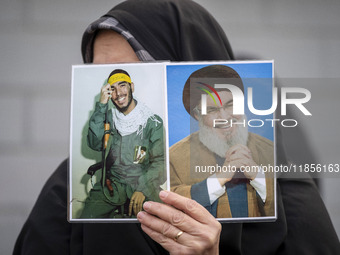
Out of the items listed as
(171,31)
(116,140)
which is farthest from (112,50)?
(116,140)

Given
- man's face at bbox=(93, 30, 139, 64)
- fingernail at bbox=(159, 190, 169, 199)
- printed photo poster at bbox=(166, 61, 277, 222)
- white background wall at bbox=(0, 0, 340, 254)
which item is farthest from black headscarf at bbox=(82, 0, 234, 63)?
white background wall at bbox=(0, 0, 340, 254)

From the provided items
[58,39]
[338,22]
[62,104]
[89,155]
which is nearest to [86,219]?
[89,155]

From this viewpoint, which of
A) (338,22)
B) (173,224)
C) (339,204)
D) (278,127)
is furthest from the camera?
(338,22)

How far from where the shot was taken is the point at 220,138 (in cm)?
83

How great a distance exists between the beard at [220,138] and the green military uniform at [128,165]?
89mm

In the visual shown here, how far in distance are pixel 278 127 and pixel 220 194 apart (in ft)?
0.91

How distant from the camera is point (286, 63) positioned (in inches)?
73.6

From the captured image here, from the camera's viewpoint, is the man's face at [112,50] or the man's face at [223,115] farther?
the man's face at [112,50]

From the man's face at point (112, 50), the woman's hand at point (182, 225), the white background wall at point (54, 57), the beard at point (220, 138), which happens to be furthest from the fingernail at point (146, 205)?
the white background wall at point (54, 57)

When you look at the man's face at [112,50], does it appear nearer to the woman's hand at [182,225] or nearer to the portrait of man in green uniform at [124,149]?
the portrait of man in green uniform at [124,149]

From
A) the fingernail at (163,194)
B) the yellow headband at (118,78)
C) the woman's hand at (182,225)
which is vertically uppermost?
the yellow headband at (118,78)

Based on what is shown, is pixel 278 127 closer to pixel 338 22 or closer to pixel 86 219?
pixel 86 219

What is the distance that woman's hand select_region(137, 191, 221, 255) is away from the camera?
754mm

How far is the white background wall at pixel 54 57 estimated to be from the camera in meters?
1.85
